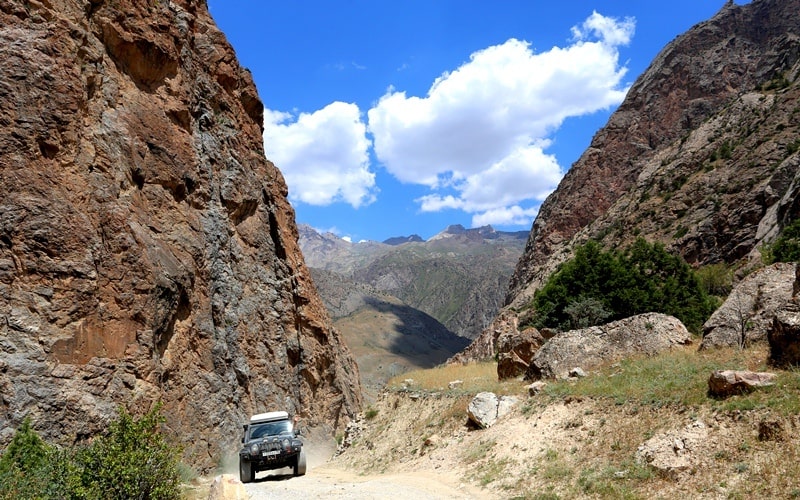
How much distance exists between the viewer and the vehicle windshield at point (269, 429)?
645 inches

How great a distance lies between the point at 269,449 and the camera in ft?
51.0

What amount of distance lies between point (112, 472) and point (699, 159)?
8455 centimetres

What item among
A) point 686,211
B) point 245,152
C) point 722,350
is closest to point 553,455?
point 722,350

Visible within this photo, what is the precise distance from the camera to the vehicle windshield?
1638 cm

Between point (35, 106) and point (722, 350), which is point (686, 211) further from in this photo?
point (35, 106)

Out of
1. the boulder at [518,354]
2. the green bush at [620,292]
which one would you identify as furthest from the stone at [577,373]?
the green bush at [620,292]

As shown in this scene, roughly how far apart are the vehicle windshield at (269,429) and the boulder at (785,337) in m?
13.5

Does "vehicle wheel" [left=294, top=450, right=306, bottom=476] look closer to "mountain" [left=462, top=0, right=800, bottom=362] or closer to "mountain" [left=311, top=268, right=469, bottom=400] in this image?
"mountain" [left=462, top=0, right=800, bottom=362]

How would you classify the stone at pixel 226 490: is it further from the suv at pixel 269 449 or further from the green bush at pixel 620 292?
the green bush at pixel 620 292

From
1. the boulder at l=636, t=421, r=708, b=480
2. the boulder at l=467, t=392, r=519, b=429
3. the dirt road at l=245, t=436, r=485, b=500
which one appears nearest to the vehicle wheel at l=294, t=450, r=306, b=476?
the dirt road at l=245, t=436, r=485, b=500

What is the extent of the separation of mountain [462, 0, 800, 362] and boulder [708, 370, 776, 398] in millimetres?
39011

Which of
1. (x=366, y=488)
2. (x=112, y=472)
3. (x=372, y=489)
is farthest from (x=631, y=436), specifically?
(x=112, y=472)

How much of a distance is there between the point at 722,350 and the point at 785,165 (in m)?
47.9

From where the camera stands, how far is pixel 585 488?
9625 millimetres
